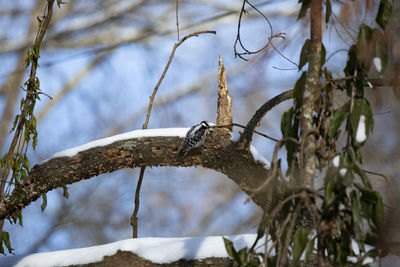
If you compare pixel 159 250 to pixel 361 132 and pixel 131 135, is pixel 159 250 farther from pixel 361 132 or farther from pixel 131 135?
pixel 361 132

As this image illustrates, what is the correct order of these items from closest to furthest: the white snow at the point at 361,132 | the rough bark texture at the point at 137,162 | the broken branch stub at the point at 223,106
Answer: the white snow at the point at 361,132 < the rough bark texture at the point at 137,162 < the broken branch stub at the point at 223,106

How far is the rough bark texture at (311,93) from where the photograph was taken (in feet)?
4.35

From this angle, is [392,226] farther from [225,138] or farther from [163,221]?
[163,221]

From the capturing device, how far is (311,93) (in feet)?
4.62

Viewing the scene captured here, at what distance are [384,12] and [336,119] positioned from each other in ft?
1.11

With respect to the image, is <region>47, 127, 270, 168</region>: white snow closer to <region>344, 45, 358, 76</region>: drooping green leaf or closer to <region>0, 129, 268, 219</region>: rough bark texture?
<region>0, 129, 268, 219</region>: rough bark texture

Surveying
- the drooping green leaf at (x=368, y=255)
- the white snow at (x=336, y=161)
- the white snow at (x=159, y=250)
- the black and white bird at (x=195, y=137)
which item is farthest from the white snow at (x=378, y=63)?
the black and white bird at (x=195, y=137)

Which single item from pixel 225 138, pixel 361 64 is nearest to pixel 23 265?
pixel 225 138

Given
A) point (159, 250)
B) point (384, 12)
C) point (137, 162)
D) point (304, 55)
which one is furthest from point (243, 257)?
point (137, 162)

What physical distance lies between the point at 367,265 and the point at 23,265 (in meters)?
1.83

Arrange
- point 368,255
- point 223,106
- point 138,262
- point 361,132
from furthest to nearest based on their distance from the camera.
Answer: point 223,106, point 138,262, point 361,132, point 368,255

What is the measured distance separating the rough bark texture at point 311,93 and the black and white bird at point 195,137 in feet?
3.20

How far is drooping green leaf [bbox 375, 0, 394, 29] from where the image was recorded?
54.4 inches

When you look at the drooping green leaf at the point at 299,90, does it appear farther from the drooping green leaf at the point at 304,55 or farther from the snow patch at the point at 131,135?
the snow patch at the point at 131,135
